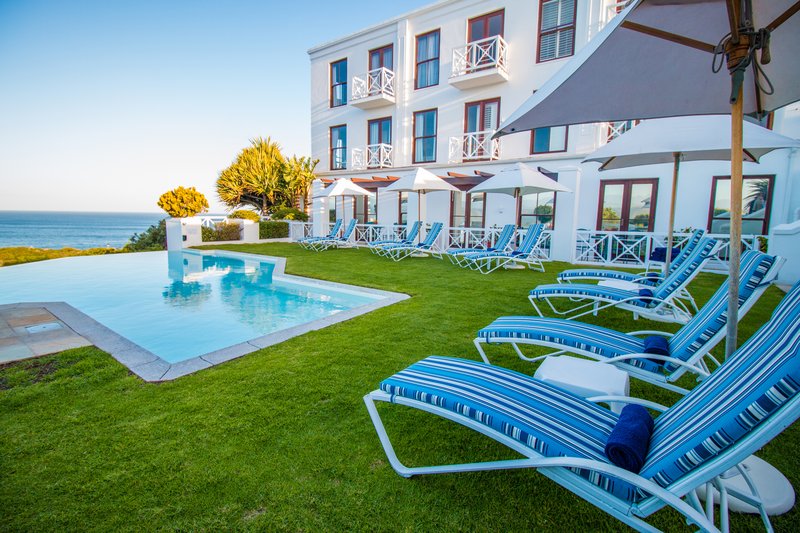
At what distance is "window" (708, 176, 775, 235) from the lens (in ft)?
33.5

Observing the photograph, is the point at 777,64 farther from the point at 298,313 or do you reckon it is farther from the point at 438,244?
the point at 438,244

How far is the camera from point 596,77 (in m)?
2.65

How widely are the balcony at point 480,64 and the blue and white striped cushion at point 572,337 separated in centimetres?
1296

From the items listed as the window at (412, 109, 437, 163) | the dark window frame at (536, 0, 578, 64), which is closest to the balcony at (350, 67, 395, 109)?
the window at (412, 109, 437, 163)

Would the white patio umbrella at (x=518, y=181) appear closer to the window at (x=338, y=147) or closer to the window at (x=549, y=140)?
the window at (x=549, y=140)

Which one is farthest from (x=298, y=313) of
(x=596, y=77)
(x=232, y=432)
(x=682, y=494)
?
(x=682, y=494)

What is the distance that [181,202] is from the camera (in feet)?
66.2

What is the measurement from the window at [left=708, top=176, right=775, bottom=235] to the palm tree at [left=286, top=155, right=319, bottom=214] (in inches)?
704

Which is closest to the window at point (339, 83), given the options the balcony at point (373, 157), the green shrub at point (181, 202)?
the balcony at point (373, 157)

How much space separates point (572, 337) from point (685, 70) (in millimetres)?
2136

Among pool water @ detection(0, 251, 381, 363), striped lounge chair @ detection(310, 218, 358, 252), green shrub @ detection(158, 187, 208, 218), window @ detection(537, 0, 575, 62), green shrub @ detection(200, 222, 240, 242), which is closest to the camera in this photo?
pool water @ detection(0, 251, 381, 363)

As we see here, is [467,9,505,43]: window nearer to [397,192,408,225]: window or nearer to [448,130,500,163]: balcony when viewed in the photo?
[448,130,500,163]: balcony

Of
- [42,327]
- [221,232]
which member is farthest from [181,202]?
[42,327]

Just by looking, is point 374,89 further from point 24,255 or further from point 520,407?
point 520,407
